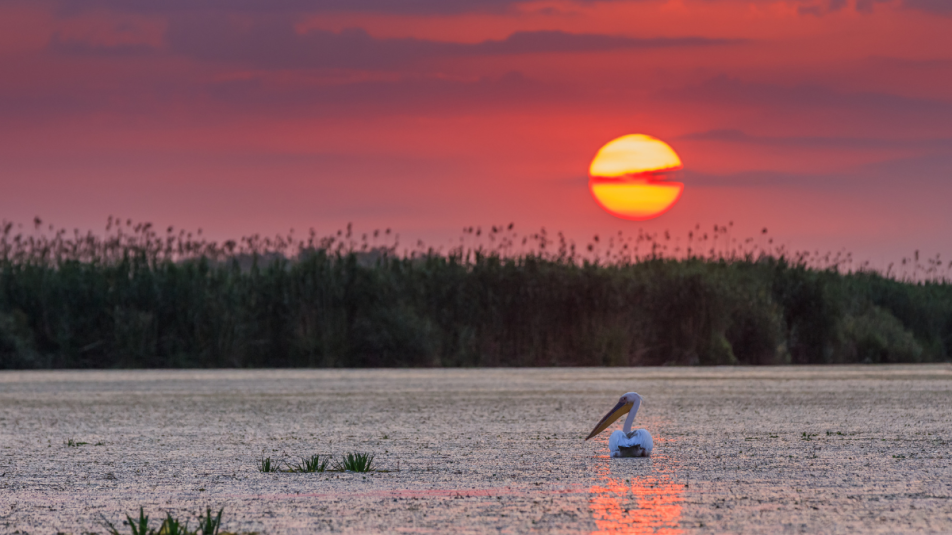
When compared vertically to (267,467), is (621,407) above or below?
above

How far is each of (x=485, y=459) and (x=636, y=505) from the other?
3029mm

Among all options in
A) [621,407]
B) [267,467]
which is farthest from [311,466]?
[621,407]

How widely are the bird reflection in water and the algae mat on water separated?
2 centimetres

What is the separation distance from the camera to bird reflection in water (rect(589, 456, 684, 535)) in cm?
722

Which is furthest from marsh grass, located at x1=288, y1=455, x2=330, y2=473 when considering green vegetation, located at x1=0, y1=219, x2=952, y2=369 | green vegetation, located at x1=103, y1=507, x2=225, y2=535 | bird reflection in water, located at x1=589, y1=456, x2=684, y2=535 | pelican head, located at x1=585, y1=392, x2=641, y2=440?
green vegetation, located at x1=0, y1=219, x2=952, y2=369

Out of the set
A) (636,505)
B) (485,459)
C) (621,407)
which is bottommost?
(636,505)

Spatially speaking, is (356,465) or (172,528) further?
(356,465)

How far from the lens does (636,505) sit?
808cm

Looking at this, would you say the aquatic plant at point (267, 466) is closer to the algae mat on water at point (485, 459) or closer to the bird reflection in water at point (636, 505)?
the algae mat on water at point (485, 459)

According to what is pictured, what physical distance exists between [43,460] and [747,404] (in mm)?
9925

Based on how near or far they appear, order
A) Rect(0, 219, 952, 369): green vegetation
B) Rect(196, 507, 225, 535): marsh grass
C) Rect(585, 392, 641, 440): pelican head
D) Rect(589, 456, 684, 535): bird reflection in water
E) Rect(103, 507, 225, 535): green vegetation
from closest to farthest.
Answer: Rect(103, 507, 225, 535): green vegetation → Rect(196, 507, 225, 535): marsh grass → Rect(589, 456, 684, 535): bird reflection in water → Rect(585, 392, 641, 440): pelican head → Rect(0, 219, 952, 369): green vegetation

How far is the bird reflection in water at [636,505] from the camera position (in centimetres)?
722

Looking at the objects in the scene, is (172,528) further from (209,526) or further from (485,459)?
(485,459)

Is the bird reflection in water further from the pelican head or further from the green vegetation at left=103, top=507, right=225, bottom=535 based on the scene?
the green vegetation at left=103, top=507, right=225, bottom=535
